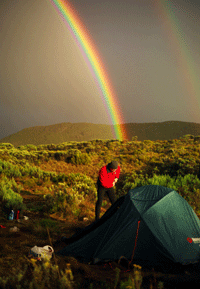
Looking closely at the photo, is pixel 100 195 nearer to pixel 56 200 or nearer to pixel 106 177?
pixel 106 177

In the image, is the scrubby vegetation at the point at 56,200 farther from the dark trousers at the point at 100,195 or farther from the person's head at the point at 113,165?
the person's head at the point at 113,165

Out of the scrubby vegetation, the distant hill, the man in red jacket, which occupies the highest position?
the distant hill

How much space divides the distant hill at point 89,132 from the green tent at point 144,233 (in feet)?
255

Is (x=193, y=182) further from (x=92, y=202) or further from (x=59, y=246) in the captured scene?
(x=59, y=246)

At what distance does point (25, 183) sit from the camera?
12617mm

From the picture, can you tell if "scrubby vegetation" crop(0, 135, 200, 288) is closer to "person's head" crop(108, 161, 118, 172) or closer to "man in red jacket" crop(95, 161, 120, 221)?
"man in red jacket" crop(95, 161, 120, 221)

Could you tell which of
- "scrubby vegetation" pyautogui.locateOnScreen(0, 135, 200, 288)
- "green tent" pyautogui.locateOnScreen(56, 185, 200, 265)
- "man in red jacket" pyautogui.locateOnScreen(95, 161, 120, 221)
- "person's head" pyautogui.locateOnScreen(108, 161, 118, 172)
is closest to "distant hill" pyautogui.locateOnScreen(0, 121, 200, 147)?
"scrubby vegetation" pyautogui.locateOnScreen(0, 135, 200, 288)

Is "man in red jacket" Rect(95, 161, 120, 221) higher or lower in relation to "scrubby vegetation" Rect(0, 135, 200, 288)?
higher

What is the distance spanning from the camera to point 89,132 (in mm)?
127375

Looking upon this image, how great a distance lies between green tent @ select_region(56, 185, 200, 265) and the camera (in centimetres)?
465

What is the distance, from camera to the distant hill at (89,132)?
313 ft

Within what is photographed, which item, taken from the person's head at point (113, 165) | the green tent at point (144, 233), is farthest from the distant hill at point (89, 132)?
the green tent at point (144, 233)

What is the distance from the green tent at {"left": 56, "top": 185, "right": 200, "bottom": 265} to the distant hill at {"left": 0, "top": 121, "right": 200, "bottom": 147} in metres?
77.7

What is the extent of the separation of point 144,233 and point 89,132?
4842 inches
